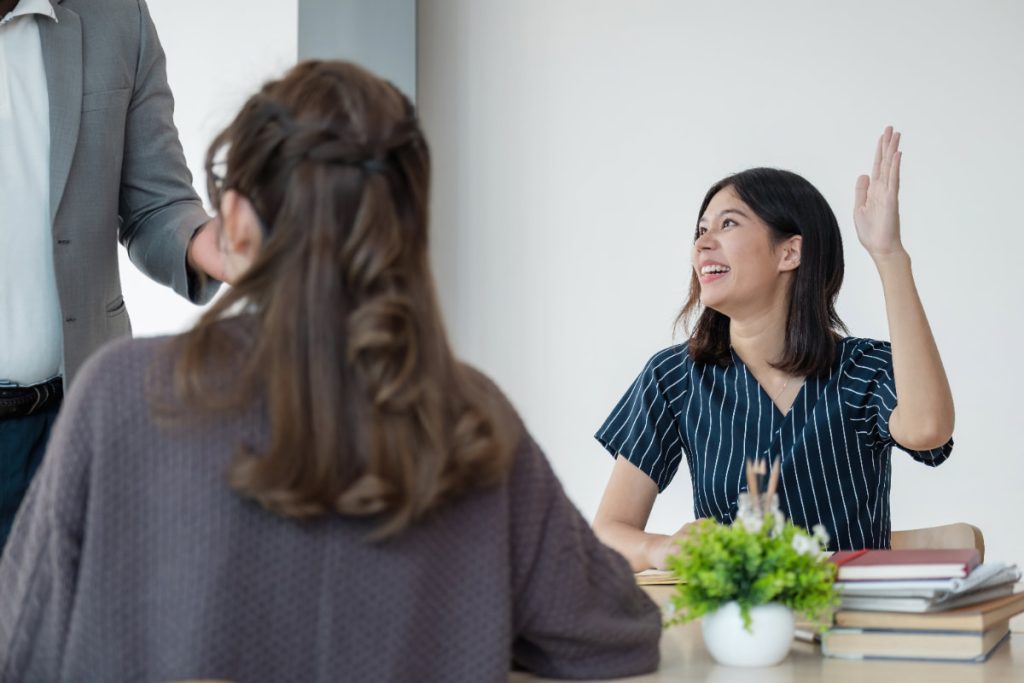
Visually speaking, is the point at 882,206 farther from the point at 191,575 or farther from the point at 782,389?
the point at 191,575

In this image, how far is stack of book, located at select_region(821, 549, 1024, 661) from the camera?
1290 millimetres

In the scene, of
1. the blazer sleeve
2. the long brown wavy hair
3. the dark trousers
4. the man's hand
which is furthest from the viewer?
the blazer sleeve

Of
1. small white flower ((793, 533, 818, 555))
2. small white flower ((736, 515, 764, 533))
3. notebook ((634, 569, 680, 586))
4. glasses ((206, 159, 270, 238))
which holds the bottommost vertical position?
notebook ((634, 569, 680, 586))

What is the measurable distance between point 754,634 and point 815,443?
3.15 feet

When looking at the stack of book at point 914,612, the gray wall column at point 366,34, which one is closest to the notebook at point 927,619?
the stack of book at point 914,612

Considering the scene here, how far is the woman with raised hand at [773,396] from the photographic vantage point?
2145 mm

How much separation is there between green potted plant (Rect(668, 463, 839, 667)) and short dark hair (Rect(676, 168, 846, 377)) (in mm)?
979

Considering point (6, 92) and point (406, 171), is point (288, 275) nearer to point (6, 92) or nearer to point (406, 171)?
point (406, 171)

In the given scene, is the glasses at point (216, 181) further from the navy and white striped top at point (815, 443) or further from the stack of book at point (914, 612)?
the navy and white striped top at point (815, 443)

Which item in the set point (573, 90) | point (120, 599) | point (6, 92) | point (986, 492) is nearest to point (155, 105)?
point (6, 92)

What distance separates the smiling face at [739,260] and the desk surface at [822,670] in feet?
3.24

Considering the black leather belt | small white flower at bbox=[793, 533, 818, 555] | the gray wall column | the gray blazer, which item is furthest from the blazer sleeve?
the gray wall column

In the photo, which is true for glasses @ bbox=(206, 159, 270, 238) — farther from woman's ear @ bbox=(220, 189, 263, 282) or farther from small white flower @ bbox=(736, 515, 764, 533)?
small white flower @ bbox=(736, 515, 764, 533)

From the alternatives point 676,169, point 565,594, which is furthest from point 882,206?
point 676,169
